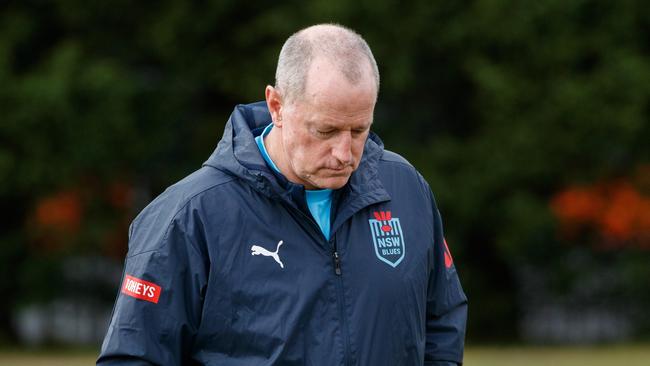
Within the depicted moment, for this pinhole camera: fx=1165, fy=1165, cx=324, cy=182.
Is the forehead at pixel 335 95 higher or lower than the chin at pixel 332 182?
higher

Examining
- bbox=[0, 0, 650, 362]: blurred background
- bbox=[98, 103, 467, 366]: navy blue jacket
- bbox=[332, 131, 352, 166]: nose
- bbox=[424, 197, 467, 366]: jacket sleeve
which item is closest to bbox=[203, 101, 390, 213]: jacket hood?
bbox=[98, 103, 467, 366]: navy blue jacket

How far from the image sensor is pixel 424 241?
3.30m

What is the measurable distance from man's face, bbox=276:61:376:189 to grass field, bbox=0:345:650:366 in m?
9.62

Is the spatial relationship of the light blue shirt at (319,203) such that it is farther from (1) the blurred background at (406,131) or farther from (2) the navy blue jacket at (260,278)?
(1) the blurred background at (406,131)

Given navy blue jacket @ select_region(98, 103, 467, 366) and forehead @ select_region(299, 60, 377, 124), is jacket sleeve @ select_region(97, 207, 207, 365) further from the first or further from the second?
forehead @ select_region(299, 60, 377, 124)

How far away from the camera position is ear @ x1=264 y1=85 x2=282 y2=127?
10.3 ft

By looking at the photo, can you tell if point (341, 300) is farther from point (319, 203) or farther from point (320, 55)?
point (320, 55)

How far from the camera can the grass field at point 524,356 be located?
13.1 metres

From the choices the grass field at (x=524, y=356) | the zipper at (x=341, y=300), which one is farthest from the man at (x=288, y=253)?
the grass field at (x=524, y=356)

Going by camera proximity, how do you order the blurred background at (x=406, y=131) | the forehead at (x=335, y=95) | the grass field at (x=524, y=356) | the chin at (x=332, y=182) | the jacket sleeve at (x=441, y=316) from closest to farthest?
the forehead at (x=335, y=95) → the chin at (x=332, y=182) → the jacket sleeve at (x=441, y=316) → the grass field at (x=524, y=356) → the blurred background at (x=406, y=131)

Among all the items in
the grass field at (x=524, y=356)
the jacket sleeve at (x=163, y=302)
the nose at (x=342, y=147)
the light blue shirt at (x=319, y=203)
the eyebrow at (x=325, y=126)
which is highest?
the eyebrow at (x=325, y=126)

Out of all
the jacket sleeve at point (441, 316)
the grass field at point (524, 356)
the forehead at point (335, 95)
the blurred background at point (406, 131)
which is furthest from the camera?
the blurred background at point (406, 131)

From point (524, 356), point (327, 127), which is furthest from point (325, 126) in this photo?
point (524, 356)

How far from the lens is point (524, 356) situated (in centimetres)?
1461
